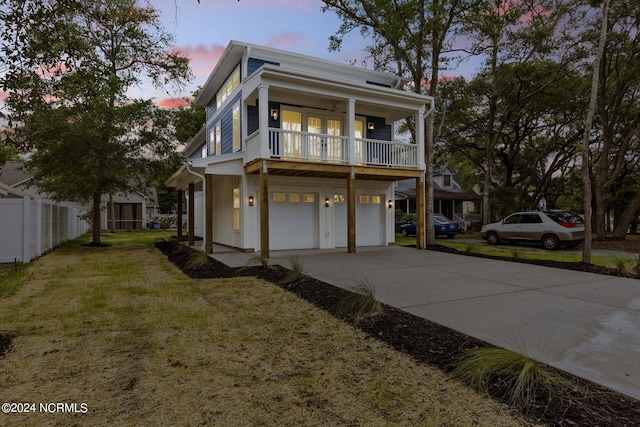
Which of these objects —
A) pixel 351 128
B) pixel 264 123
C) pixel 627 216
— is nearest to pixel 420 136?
pixel 351 128

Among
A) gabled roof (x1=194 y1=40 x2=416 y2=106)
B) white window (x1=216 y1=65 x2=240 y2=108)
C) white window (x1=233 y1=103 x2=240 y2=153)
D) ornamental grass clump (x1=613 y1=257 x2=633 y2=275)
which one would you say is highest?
gabled roof (x1=194 y1=40 x2=416 y2=106)

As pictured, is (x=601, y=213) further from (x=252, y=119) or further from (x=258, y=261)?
(x=258, y=261)

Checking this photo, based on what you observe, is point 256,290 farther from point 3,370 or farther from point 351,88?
point 351,88

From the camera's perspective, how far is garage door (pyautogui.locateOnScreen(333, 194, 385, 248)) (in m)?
13.0

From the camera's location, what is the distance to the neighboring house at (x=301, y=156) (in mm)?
10406

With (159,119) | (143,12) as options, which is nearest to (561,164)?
(159,119)

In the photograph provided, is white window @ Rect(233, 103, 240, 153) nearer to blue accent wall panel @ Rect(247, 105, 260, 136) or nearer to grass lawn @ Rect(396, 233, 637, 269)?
blue accent wall panel @ Rect(247, 105, 260, 136)

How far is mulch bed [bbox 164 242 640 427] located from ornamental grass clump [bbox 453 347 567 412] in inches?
1.5

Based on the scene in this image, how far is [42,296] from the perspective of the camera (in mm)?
5949

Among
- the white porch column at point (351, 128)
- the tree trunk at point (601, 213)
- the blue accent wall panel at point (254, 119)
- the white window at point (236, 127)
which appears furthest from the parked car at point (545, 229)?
the white window at point (236, 127)

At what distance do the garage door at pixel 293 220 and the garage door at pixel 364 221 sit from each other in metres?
0.90

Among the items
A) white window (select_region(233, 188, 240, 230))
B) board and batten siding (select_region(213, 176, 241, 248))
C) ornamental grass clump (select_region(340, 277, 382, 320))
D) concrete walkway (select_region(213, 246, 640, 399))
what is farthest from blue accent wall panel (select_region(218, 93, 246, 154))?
ornamental grass clump (select_region(340, 277, 382, 320))

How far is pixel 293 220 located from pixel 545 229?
9668mm

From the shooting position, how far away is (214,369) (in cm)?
312
